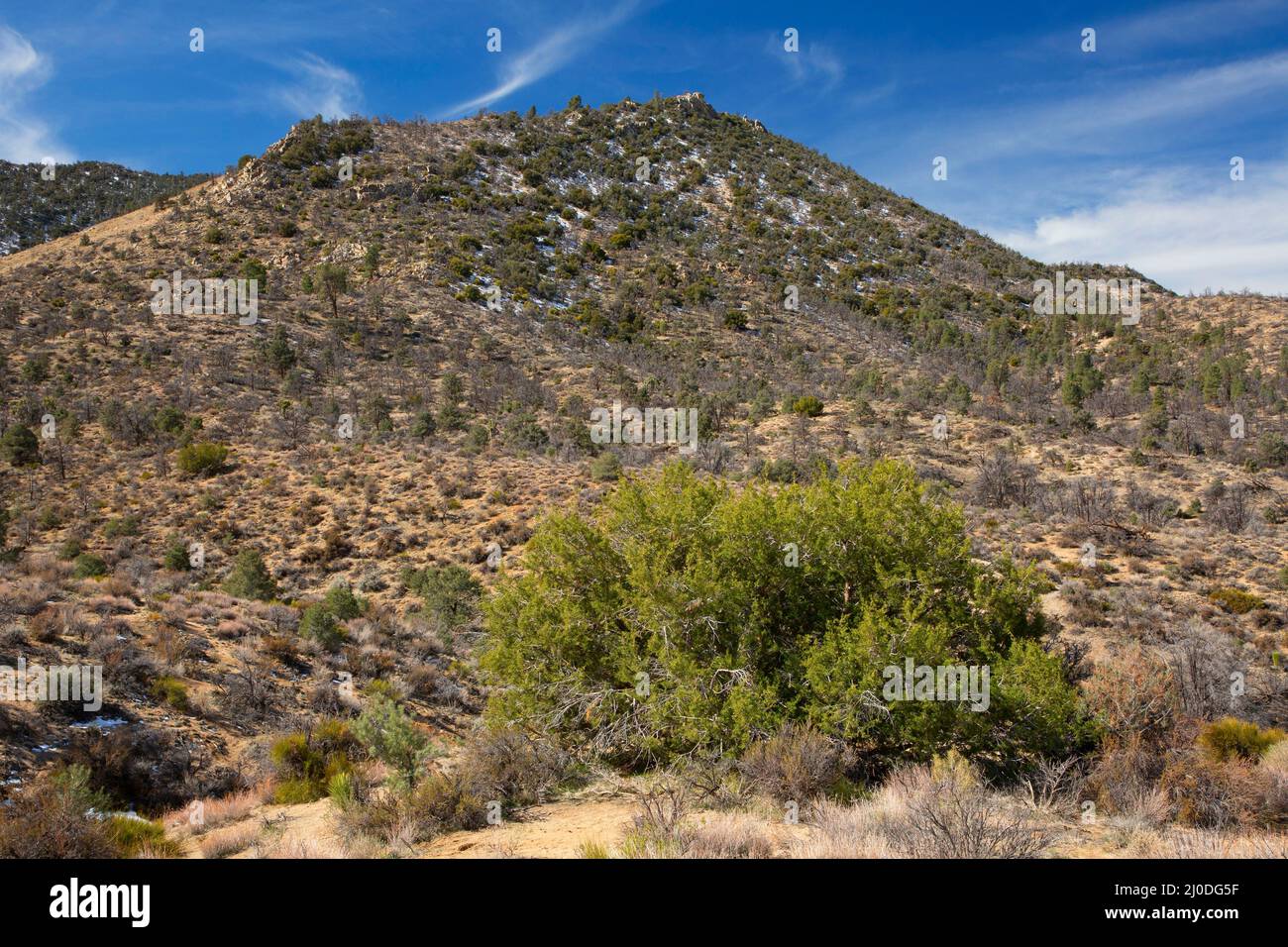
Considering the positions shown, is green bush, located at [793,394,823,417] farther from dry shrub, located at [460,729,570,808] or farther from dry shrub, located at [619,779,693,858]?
dry shrub, located at [619,779,693,858]

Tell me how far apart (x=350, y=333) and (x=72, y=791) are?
35683 millimetres

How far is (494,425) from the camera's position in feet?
103

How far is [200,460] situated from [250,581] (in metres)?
10.4

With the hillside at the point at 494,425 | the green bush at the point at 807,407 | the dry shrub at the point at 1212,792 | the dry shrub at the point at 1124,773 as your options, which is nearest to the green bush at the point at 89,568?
the hillside at the point at 494,425

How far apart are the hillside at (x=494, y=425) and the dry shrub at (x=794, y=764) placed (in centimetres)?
43

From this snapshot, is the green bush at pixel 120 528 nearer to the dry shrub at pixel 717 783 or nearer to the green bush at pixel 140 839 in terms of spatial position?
the green bush at pixel 140 839

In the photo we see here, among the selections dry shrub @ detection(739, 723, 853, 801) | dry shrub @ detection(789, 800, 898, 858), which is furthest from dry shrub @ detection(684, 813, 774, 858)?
dry shrub @ detection(739, 723, 853, 801)

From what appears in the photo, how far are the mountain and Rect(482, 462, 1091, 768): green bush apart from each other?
63149 millimetres

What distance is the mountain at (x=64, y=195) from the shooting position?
5694 cm

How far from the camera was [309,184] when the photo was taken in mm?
52688

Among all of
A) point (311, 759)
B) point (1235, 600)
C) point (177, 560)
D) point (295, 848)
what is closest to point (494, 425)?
point (177, 560)

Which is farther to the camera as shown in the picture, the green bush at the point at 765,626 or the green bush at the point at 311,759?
the green bush at the point at 311,759

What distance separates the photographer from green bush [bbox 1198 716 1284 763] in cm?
Result: 795

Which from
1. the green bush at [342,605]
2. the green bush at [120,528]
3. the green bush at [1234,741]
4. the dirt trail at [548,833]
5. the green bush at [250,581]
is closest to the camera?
the dirt trail at [548,833]
